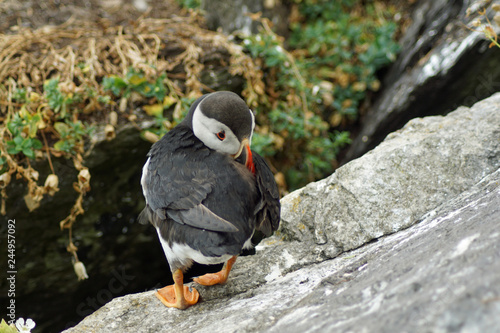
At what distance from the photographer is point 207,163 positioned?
267 centimetres

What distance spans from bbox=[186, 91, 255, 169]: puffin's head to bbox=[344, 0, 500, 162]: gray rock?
2299mm

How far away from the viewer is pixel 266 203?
2725mm

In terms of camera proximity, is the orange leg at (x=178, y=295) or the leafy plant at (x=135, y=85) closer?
the orange leg at (x=178, y=295)

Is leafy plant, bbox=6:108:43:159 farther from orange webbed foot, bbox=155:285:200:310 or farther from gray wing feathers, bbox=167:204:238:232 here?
gray wing feathers, bbox=167:204:238:232

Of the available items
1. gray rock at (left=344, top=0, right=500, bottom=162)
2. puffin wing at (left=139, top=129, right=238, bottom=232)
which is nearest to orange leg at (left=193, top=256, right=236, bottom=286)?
puffin wing at (left=139, top=129, right=238, bottom=232)

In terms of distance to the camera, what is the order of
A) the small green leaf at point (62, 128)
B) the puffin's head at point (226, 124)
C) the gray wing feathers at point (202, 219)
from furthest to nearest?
the small green leaf at point (62, 128) < the puffin's head at point (226, 124) < the gray wing feathers at point (202, 219)

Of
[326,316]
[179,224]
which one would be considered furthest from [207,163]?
[326,316]

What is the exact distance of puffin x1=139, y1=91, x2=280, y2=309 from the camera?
2447mm

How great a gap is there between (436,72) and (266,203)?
101 inches

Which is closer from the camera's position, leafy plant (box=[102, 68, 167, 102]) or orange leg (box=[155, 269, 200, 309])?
orange leg (box=[155, 269, 200, 309])

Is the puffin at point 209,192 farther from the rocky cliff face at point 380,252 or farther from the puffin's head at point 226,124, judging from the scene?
the rocky cliff face at point 380,252

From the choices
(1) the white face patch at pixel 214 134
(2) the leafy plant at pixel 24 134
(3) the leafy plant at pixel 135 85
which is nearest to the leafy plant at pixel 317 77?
(3) the leafy plant at pixel 135 85

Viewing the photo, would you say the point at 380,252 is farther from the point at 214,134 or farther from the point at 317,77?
the point at 317,77

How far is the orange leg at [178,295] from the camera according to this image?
9.00 feet
